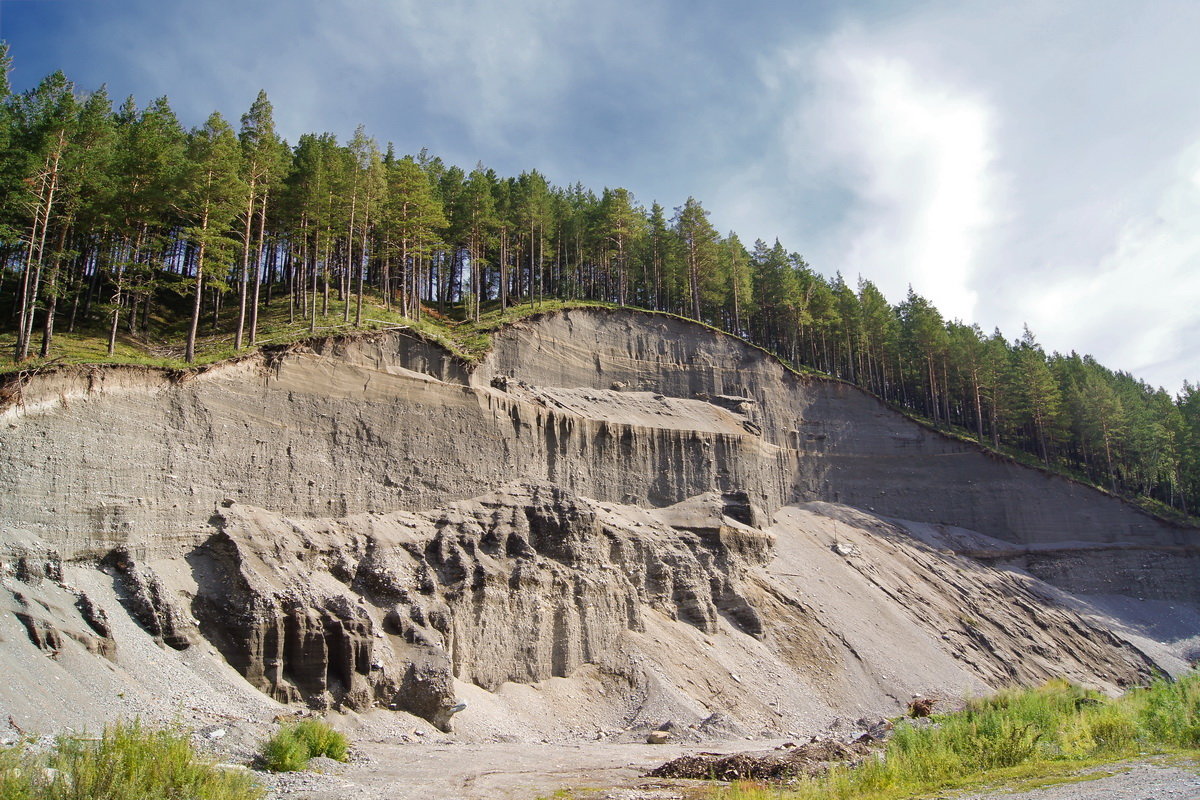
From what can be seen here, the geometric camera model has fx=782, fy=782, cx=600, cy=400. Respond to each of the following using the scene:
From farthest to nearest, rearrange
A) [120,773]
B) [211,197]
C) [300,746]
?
[211,197]
[300,746]
[120,773]

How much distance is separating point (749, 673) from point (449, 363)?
781 inches

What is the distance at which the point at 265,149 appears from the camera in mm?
36469

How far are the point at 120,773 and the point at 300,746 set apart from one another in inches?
222

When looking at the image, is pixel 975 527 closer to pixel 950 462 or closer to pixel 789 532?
pixel 950 462

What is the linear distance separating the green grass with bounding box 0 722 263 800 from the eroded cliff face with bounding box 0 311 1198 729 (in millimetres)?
6125

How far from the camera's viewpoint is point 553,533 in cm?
3481

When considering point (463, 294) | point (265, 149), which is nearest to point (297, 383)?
point (265, 149)

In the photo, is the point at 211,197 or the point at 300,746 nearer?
the point at 300,746

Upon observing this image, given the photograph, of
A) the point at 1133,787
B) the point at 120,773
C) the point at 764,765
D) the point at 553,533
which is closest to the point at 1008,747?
the point at 1133,787

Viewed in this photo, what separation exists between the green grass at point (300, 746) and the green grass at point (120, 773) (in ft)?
8.97

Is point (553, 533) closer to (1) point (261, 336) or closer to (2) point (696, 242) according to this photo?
(1) point (261, 336)

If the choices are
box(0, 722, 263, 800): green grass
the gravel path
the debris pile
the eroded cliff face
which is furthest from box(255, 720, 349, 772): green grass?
the debris pile

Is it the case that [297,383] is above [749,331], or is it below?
below

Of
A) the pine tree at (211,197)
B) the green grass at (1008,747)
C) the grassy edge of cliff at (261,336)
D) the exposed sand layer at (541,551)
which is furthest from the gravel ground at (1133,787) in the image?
the pine tree at (211,197)
